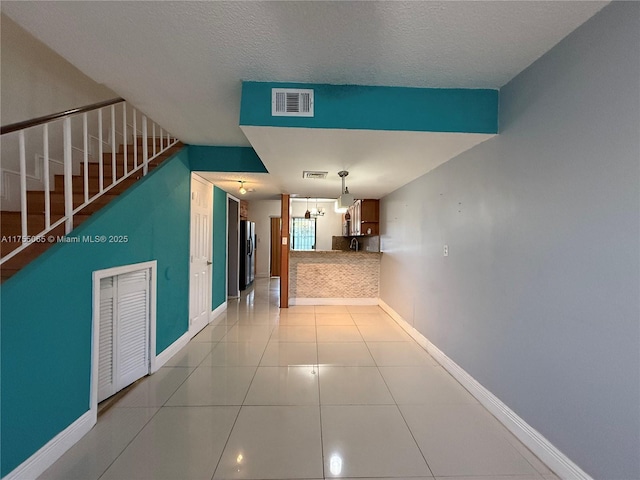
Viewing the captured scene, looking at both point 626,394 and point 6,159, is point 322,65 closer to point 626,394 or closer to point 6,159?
point 626,394

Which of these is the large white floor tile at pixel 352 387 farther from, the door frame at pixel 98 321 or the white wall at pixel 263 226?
the white wall at pixel 263 226

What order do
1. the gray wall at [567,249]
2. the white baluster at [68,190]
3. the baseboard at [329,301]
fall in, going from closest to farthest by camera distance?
the gray wall at [567,249], the white baluster at [68,190], the baseboard at [329,301]

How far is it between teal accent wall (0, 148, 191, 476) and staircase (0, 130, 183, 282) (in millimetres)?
54

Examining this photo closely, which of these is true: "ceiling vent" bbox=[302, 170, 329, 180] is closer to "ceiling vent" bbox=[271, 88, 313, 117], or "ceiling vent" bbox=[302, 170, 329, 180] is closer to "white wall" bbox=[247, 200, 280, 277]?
"ceiling vent" bbox=[271, 88, 313, 117]

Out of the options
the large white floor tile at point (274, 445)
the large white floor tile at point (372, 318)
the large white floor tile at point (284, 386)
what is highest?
the large white floor tile at point (284, 386)

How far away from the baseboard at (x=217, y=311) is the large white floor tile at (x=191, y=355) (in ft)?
2.93

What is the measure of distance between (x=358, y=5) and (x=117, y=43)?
4.49 feet

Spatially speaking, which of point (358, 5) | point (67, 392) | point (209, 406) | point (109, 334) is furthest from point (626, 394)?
point (109, 334)

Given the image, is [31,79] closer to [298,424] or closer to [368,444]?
[298,424]

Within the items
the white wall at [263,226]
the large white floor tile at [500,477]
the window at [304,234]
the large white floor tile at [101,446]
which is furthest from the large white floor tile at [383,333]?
the window at [304,234]

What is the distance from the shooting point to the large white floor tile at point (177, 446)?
155cm

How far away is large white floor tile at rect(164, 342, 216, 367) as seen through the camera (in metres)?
2.90

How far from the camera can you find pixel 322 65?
1.77m

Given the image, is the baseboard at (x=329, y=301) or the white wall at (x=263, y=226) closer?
the baseboard at (x=329, y=301)
